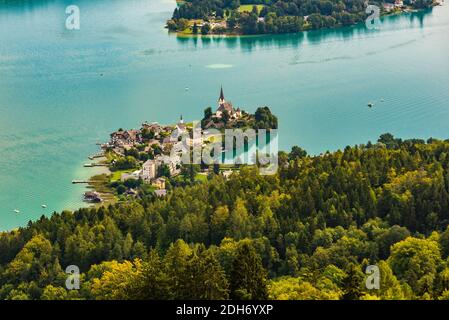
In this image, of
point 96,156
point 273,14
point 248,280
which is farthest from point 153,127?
point 273,14

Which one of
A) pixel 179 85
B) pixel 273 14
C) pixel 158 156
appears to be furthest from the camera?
pixel 273 14

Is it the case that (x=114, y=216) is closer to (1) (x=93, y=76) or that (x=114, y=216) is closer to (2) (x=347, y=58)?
(1) (x=93, y=76)

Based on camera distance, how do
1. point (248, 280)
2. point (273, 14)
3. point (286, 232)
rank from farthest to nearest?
1. point (273, 14)
2. point (286, 232)
3. point (248, 280)

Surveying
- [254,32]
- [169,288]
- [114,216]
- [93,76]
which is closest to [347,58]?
[254,32]

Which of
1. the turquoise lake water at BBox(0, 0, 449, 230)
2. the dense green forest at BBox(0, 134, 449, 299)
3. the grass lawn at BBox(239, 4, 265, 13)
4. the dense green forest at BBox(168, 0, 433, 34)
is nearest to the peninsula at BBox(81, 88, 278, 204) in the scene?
the turquoise lake water at BBox(0, 0, 449, 230)

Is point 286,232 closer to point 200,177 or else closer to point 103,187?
point 200,177
